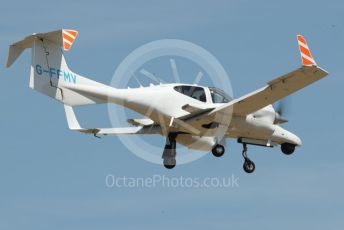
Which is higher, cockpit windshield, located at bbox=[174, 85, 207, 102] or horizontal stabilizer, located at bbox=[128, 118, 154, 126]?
horizontal stabilizer, located at bbox=[128, 118, 154, 126]

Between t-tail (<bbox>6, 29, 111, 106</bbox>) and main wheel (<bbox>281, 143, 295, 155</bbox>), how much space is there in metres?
9.29

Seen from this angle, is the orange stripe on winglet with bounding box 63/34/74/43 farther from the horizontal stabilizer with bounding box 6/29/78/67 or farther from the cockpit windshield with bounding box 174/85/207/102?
the cockpit windshield with bounding box 174/85/207/102

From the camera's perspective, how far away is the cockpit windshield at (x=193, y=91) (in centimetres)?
5553

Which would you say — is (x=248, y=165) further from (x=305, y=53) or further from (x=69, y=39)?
(x=69, y=39)

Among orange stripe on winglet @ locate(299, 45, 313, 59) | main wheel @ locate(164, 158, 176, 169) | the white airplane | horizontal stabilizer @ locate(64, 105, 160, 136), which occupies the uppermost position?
horizontal stabilizer @ locate(64, 105, 160, 136)

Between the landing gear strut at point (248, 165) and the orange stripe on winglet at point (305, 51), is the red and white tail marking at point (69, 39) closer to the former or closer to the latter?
the orange stripe on winglet at point (305, 51)

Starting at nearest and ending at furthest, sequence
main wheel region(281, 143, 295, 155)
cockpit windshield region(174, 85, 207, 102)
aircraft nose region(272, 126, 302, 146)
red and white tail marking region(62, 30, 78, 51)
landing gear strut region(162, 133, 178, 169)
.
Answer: red and white tail marking region(62, 30, 78, 51) < cockpit windshield region(174, 85, 207, 102) < landing gear strut region(162, 133, 178, 169) < aircraft nose region(272, 126, 302, 146) < main wheel region(281, 143, 295, 155)

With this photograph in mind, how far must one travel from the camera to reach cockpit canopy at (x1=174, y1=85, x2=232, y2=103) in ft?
182

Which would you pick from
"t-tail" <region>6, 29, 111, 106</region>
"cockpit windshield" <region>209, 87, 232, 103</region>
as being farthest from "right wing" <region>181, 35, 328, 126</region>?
"t-tail" <region>6, 29, 111, 106</region>

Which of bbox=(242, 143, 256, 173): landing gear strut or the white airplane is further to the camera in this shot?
bbox=(242, 143, 256, 173): landing gear strut

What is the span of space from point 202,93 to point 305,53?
603 cm

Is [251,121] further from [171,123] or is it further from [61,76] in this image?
[61,76]

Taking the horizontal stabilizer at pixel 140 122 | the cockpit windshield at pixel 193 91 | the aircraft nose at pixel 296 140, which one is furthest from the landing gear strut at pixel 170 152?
the aircraft nose at pixel 296 140

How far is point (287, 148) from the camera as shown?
193 ft
